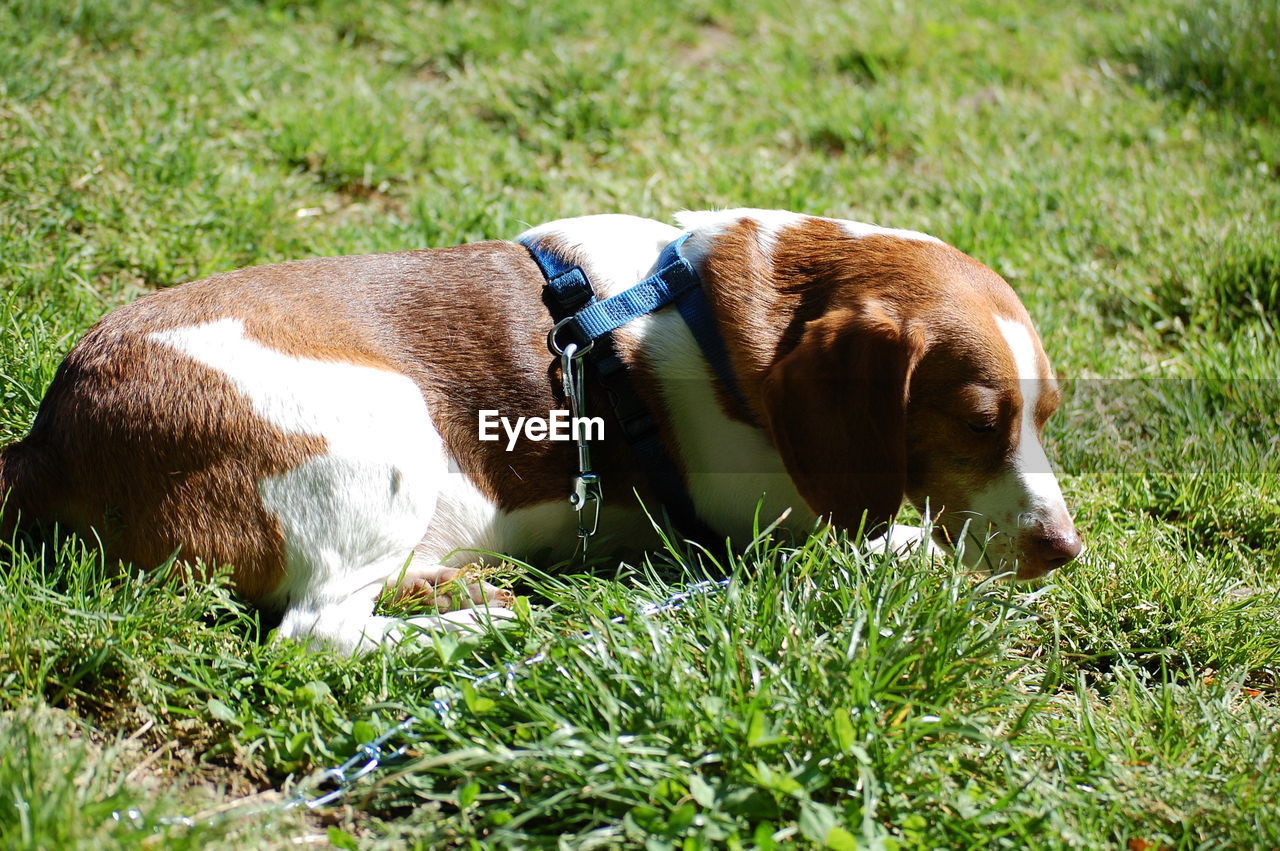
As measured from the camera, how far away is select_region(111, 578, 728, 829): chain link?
228 centimetres

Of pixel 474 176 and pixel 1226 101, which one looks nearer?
pixel 474 176

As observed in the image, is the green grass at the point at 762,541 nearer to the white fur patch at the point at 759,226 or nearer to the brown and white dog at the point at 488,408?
the brown and white dog at the point at 488,408

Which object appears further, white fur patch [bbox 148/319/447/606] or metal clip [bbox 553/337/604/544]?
metal clip [bbox 553/337/604/544]

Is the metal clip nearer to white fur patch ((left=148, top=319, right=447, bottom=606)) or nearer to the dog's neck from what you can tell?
the dog's neck

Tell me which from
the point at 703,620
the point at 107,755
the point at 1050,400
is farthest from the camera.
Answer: the point at 1050,400

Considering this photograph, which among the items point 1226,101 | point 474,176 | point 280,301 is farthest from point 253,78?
point 1226,101

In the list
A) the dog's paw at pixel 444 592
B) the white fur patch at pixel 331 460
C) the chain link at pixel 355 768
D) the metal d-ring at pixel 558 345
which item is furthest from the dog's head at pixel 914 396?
the white fur patch at pixel 331 460

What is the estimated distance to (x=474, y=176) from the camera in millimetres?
5289

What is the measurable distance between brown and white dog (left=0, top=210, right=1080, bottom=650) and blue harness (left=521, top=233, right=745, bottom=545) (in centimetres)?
4

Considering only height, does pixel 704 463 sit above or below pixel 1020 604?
above

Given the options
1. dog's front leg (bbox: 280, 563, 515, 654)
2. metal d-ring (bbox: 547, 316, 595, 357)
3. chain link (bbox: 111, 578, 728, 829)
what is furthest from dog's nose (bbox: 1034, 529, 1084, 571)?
dog's front leg (bbox: 280, 563, 515, 654)

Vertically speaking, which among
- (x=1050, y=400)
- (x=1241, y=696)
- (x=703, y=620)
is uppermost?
(x=1050, y=400)

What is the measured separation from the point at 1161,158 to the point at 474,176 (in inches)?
140

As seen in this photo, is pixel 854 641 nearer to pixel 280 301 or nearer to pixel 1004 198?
pixel 280 301
